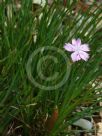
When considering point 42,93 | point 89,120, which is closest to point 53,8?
point 42,93

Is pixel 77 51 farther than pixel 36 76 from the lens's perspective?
No

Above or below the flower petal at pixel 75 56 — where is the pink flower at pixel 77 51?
above

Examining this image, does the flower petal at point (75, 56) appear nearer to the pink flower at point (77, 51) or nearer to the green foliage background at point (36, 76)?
the pink flower at point (77, 51)

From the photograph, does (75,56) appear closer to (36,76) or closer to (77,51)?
(77,51)

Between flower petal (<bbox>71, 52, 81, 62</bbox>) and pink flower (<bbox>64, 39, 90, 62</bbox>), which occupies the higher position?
pink flower (<bbox>64, 39, 90, 62</bbox>)

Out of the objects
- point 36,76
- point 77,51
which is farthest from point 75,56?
point 36,76

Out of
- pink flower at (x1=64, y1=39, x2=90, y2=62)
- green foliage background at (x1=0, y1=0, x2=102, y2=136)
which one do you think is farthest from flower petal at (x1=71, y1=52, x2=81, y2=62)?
green foliage background at (x1=0, y1=0, x2=102, y2=136)

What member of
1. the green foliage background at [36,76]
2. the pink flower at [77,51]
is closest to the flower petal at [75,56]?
the pink flower at [77,51]

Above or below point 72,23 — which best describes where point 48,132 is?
below

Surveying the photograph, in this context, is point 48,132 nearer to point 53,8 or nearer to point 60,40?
point 60,40

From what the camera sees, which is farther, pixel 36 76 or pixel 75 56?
pixel 36 76

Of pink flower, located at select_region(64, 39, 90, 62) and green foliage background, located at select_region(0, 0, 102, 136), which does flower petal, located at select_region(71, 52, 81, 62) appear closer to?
pink flower, located at select_region(64, 39, 90, 62)
